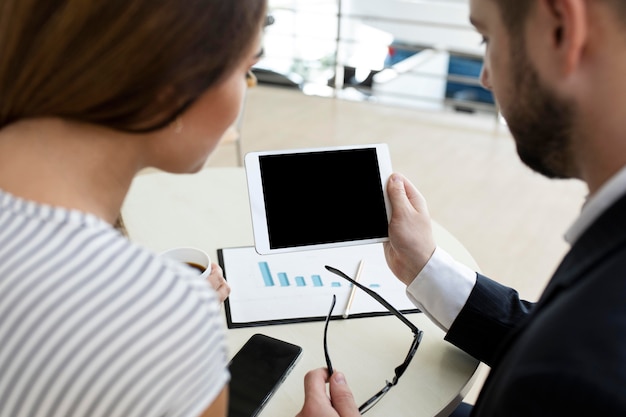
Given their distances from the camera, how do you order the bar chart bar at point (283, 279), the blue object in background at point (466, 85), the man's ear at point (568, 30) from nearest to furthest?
the man's ear at point (568, 30) → the bar chart bar at point (283, 279) → the blue object in background at point (466, 85)

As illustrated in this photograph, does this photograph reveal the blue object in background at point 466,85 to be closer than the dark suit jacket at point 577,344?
No

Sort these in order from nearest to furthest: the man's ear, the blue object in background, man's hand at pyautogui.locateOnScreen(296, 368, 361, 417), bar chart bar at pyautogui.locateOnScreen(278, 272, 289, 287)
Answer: the man's ear
man's hand at pyautogui.locateOnScreen(296, 368, 361, 417)
bar chart bar at pyautogui.locateOnScreen(278, 272, 289, 287)
the blue object in background

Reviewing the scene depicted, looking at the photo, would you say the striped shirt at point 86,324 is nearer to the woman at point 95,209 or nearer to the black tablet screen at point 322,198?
the woman at point 95,209

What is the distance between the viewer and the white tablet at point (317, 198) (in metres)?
0.97

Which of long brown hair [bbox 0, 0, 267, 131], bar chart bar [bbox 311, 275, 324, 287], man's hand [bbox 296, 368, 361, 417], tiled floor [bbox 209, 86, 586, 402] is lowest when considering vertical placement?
tiled floor [bbox 209, 86, 586, 402]

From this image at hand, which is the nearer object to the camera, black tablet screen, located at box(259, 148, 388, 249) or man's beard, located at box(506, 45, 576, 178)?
man's beard, located at box(506, 45, 576, 178)

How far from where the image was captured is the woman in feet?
1.58

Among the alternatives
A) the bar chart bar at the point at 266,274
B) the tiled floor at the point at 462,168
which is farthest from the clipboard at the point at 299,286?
the tiled floor at the point at 462,168

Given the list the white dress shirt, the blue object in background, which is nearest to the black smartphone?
the white dress shirt

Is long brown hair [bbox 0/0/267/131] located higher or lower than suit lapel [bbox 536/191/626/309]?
higher

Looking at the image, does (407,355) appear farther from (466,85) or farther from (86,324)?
(466,85)

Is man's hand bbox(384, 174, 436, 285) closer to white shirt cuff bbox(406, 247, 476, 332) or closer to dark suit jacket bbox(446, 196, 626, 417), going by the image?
white shirt cuff bbox(406, 247, 476, 332)

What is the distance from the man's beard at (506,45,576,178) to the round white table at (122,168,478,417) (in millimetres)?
324

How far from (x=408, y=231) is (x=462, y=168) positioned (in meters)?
2.17
